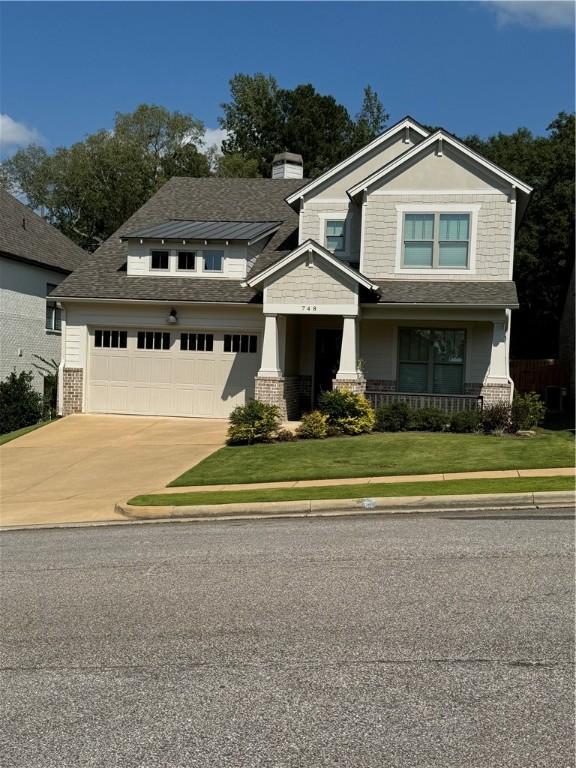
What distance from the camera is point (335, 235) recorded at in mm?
24594

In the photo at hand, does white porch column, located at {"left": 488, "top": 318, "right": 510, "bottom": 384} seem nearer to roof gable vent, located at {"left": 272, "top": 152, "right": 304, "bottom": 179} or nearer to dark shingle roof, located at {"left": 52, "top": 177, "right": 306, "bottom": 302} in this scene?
dark shingle roof, located at {"left": 52, "top": 177, "right": 306, "bottom": 302}

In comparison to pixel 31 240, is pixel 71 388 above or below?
below

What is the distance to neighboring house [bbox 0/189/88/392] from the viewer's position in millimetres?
27938

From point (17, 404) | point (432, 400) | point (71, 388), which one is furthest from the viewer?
point (17, 404)

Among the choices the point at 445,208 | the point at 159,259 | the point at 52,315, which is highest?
the point at 445,208

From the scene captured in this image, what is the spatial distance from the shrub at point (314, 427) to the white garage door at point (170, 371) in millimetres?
4285

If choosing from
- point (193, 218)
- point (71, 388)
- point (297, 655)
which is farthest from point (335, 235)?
point (297, 655)

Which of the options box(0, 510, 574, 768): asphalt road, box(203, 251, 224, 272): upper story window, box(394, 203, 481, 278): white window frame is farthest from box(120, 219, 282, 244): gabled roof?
box(0, 510, 574, 768): asphalt road

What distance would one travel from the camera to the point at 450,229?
22.5m

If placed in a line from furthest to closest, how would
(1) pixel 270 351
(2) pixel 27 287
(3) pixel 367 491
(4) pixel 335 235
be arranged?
1. (2) pixel 27 287
2. (4) pixel 335 235
3. (1) pixel 270 351
4. (3) pixel 367 491

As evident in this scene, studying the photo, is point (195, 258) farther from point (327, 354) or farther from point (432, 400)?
point (432, 400)

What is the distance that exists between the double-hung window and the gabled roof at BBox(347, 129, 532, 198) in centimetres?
419

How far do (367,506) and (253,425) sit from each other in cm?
724

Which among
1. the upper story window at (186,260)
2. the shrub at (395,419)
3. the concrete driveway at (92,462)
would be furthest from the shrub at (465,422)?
the upper story window at (186,260)
